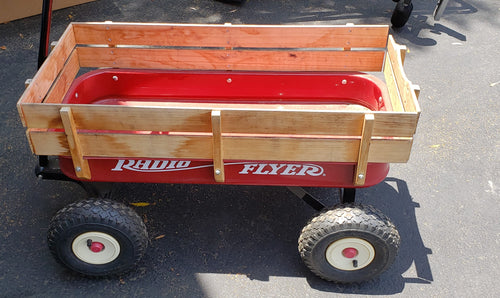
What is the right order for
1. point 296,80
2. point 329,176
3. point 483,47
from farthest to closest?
point 483,47
point 296,80
point 329,176

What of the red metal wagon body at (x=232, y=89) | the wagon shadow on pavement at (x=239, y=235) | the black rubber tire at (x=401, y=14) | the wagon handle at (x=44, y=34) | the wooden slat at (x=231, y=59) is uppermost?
the wagon handle at (x=44, y=34)

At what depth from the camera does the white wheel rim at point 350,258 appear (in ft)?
8.52

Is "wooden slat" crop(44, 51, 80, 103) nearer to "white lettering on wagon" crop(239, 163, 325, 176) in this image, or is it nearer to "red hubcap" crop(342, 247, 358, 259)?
"white lettering on wagon" crop(239, 163, 325, 176)

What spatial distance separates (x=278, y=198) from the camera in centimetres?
337

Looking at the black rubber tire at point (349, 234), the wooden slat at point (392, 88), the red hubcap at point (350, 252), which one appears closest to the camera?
the black rubber tire at point (349, 234)

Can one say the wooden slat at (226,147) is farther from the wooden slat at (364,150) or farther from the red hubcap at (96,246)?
the red hubcap at (96,246)

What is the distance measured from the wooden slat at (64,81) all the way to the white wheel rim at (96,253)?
80cm

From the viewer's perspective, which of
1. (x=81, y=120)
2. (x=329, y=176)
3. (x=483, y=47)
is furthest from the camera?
(x=483, y=47)

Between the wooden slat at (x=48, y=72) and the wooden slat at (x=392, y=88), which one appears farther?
the wooden slat at (x=392, y=88)

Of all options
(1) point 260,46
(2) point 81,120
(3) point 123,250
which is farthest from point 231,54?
(3) point 123,250

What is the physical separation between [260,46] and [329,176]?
1.17 metres

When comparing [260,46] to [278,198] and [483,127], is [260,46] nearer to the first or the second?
[278,198]

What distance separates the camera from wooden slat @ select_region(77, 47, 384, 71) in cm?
329

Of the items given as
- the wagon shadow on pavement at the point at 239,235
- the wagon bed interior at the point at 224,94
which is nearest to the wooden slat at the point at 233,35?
the wagon bed interior at the point at 224,94
